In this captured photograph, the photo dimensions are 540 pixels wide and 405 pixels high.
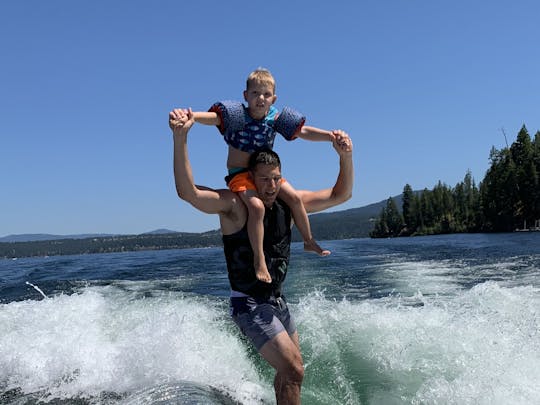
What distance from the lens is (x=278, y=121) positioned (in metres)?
3.83

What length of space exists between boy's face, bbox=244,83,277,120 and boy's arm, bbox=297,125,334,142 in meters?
0.34

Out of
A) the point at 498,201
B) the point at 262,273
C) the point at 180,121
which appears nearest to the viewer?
the point at 180,121

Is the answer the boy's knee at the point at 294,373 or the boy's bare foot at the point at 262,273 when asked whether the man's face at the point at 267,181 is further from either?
the boy's knee at the point at 294,373

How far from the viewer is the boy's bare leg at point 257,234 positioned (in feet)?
11.7

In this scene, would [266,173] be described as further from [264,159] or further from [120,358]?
[120,358]

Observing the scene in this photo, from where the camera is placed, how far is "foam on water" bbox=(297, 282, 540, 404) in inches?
197

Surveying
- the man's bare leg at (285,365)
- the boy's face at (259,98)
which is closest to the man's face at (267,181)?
the boy's face at (259,98)

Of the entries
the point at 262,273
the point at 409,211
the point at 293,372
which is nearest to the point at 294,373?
the point at 293,372

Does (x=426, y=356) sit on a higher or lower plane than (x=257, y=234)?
lower

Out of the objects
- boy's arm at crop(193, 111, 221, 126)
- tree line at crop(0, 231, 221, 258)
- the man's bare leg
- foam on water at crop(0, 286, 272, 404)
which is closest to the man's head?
boy's arm at crop(193, 111, 221, 126)

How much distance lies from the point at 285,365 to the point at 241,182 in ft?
4.11

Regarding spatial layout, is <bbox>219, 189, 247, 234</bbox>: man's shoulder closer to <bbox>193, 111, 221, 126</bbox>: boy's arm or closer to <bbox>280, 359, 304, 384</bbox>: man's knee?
<bbox>193, 111, 221, 126</bbox>: boy's arm

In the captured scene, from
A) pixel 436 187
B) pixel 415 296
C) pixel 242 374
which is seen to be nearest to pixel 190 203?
pixel 242 374

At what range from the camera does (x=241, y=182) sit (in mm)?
3695
